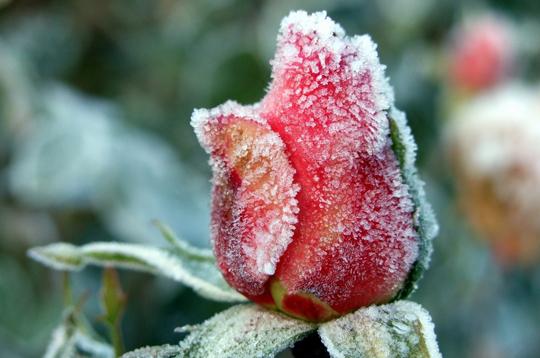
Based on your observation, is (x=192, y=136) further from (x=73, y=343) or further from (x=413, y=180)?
(x=413, y=180)

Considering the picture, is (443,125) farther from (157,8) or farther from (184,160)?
(157,8)

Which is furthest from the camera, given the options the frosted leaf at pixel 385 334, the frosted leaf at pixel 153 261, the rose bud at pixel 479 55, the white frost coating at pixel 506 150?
the rose bud at pixel 479 55

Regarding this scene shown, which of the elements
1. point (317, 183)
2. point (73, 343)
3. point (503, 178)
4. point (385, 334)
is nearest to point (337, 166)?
point (317, 183)

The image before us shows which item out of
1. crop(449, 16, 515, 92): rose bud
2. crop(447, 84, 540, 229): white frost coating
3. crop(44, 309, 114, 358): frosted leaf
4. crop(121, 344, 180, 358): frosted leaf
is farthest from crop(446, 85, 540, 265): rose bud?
crop(121, 344, 180, 358): frosted leaf

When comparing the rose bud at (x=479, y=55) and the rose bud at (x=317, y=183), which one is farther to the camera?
the rose bud at (x=479, y=55)

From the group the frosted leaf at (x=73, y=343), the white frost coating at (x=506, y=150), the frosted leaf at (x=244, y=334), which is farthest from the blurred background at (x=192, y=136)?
the frosted leaf at (x=244, y=334)

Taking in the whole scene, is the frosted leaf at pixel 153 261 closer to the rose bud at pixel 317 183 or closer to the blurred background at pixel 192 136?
the rose bud at pixel 317 183
